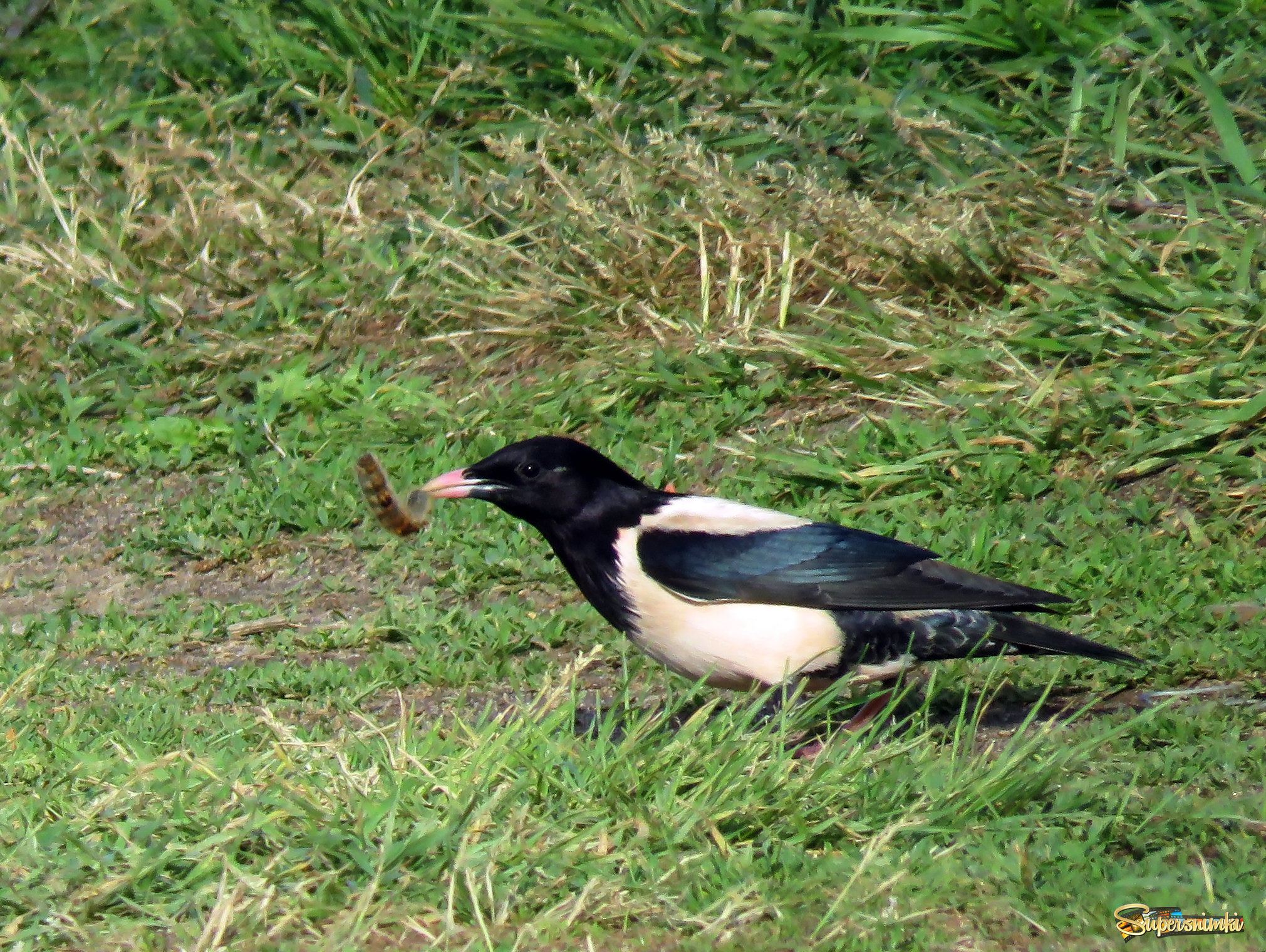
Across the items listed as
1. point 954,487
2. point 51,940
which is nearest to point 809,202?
point 954,487

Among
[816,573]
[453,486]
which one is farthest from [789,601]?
[453,486]

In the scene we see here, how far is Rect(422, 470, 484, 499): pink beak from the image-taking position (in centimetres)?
514

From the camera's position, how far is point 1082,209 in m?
6.88

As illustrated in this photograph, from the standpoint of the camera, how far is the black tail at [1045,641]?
4.65m

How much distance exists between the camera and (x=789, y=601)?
15.7 feet

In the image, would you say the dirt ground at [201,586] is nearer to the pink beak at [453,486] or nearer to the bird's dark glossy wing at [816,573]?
the bird's dark glossy wing at [816,573]

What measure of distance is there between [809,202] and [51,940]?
15.0 ft

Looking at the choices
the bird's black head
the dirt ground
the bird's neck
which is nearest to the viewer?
the bird's neck

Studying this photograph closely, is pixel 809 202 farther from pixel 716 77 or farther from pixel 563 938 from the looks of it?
pixel 563 938
